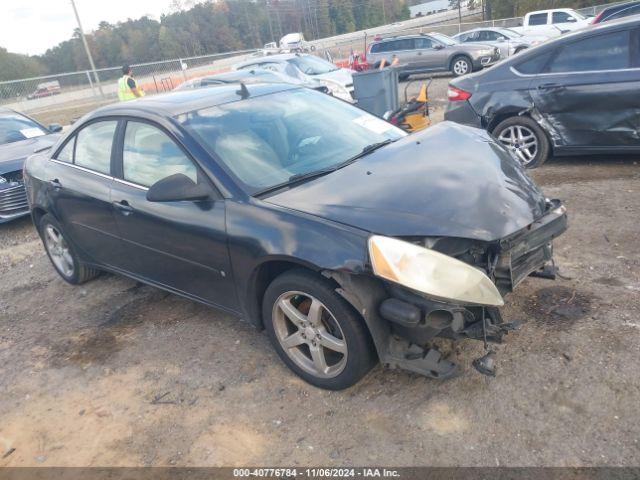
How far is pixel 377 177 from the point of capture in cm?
305

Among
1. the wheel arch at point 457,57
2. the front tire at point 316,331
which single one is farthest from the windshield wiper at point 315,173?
the wheel arch at point 457,57

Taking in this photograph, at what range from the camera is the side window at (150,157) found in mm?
3322

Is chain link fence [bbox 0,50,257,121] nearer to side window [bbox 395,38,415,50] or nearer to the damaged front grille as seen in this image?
side window [bbox 395,38,415,50]

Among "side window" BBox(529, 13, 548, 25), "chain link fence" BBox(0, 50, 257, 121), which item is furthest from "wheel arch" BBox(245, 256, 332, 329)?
"chain link fence" BBox(0, 50, 257, 121)

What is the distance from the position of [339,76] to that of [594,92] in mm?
9038

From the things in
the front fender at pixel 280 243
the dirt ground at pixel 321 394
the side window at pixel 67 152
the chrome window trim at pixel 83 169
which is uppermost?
the side window at pixel 67 152

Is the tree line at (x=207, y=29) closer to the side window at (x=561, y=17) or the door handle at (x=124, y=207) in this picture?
the side window at (x=561, y=17)

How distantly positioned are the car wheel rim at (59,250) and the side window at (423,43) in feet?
54.9

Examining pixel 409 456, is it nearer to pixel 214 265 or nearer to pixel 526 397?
pixel 526 397

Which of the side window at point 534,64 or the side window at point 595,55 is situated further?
the side window at point 534,64

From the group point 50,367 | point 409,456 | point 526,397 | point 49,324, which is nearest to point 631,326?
point 526,397

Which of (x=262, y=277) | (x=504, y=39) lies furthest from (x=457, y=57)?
(x=262, y=277)

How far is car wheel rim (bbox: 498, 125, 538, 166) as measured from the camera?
19.7ft

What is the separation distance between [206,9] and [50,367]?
265 ft
